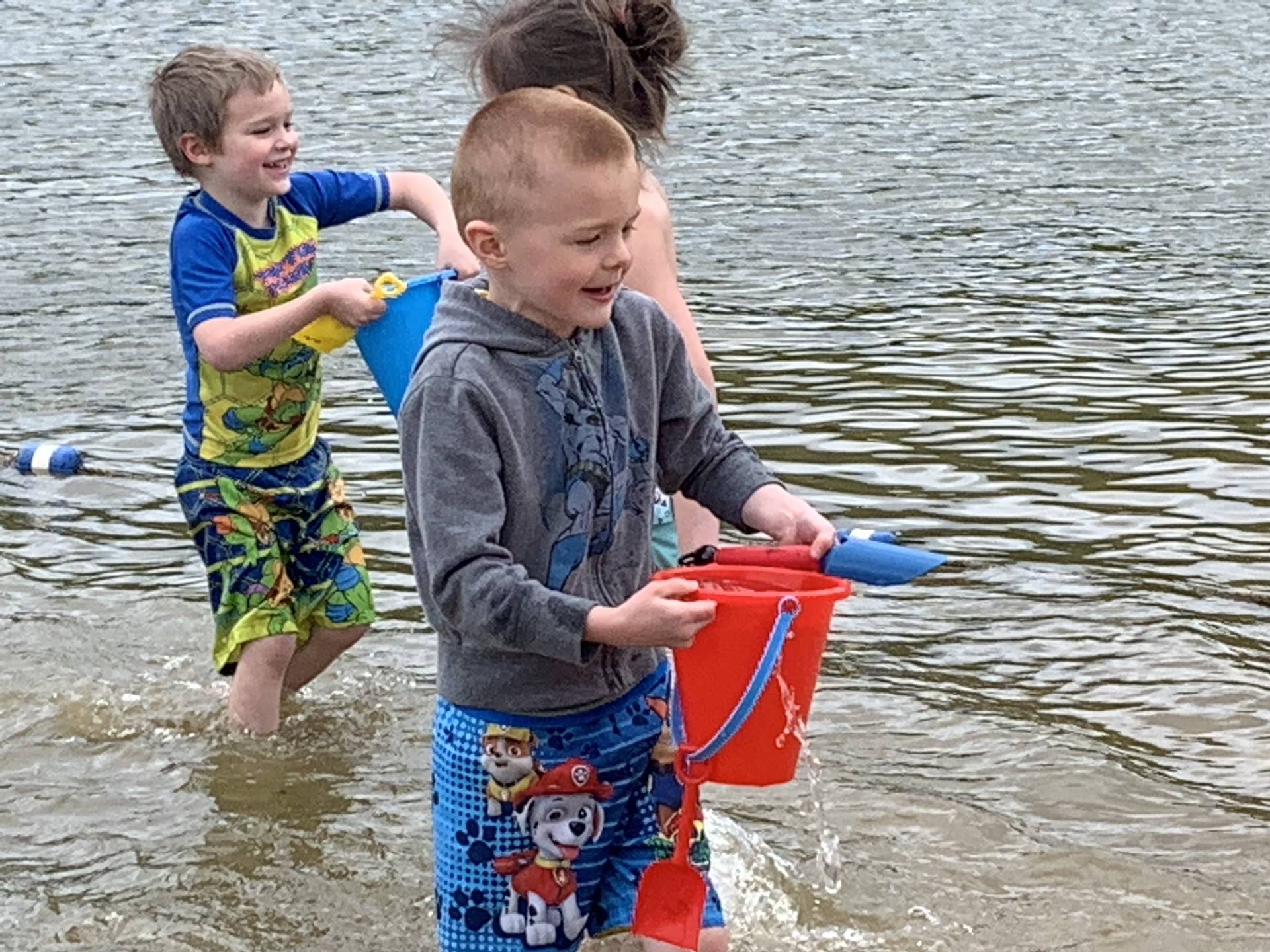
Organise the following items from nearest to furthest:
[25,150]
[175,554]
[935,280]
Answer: [175,554] < [935,280] < [25,150]

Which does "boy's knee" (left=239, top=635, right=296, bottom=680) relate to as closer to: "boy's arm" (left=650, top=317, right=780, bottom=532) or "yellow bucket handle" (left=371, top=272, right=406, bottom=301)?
"yellow bucket handle" (left=371, top=272, right=406, bottom=301)

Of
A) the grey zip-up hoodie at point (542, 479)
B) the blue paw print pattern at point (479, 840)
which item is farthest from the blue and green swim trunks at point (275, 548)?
the blue paw print pattern at point (479, 840)

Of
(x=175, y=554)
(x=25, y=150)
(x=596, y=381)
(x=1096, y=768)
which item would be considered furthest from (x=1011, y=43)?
(x=596, y=381)

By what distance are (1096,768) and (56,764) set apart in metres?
2.39

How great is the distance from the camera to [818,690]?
203 inches

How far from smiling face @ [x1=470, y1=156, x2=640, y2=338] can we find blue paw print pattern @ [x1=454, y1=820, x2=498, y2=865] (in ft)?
2.47

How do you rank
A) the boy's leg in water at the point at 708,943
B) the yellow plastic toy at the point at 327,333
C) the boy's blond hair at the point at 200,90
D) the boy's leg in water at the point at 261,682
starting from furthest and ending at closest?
the boy's leg in water at the point at 261,682
the boy's blond hair at the point at 200,90
the yellow plastic toy at the point at 327,333
the boy's leg in water at the point at 708,943

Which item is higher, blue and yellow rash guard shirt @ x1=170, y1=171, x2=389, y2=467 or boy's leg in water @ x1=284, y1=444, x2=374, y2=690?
blue and yellow rash guard shirt @ x1=170, y1=171, x2=389, y2=467

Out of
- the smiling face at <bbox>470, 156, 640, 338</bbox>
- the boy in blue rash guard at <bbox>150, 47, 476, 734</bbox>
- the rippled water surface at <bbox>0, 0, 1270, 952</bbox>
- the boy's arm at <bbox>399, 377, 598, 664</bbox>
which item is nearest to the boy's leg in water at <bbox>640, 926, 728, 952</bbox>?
the rippled water surface at <bbox>0, 0, 1270, 952</bbox>

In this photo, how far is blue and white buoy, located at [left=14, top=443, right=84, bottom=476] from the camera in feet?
23.6

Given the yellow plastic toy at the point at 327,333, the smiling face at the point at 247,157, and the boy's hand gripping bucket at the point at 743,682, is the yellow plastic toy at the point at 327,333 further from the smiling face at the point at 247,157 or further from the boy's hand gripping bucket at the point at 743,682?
the boy's hand gripping bucket at the point at 743,682

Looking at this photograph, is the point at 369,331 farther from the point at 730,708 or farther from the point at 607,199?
the point at 730,708

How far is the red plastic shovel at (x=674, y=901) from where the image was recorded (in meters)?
2.99

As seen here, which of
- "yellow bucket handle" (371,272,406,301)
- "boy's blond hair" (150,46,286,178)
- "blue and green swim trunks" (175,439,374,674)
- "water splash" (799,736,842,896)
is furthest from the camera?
"blue and green swim trunks" (175,439,374,674)
